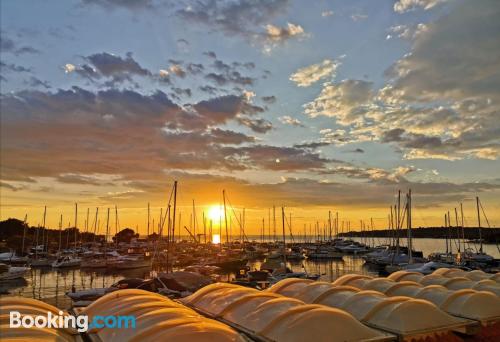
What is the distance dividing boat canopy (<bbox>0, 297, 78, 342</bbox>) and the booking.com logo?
0.78ft

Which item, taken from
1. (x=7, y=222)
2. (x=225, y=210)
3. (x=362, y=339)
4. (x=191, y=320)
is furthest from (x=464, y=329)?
(x=7, y=222)

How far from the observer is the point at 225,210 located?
84.3m

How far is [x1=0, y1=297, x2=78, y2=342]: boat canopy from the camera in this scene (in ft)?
32.9

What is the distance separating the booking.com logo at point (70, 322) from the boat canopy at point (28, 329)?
0.24 m

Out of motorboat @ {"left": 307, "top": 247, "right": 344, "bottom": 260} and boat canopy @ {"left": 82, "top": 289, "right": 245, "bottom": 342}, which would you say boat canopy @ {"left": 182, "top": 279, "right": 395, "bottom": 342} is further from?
motorboat @ {"left": 307, "top": 247, "right": 344, "bottom": 260}

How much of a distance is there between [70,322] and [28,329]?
130 inches

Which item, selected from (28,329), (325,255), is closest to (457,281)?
(28,329)

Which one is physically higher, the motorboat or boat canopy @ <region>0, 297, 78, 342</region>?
boat canopy @ <region>0, 297, 78, 342</region>

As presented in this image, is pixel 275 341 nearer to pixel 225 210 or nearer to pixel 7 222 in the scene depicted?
pixel 225 210

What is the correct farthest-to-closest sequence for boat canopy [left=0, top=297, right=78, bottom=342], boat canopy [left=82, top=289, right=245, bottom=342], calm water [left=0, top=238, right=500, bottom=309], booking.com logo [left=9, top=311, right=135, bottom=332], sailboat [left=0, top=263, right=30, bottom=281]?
1. sailboat [left=0, top=263, right=30, bottom=281]
2. calm water [left=0, top=238, right=500, bottom=309]
3. booking.com logo [left=9, top=311, right=135, bottom=332]
4. boat canopy [left=82, top=289, right=245, bottom=342]
5. boat canopy [left=0, top=297, right=78, bottom=342]

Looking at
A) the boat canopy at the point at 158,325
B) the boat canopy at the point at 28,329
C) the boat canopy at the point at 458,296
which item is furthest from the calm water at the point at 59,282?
the boat canopy at the point at 158,325

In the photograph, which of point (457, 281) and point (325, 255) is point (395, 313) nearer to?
point (457, 281)

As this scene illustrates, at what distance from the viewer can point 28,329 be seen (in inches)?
416

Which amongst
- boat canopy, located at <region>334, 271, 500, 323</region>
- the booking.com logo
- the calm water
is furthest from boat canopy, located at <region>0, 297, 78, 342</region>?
the calm water
